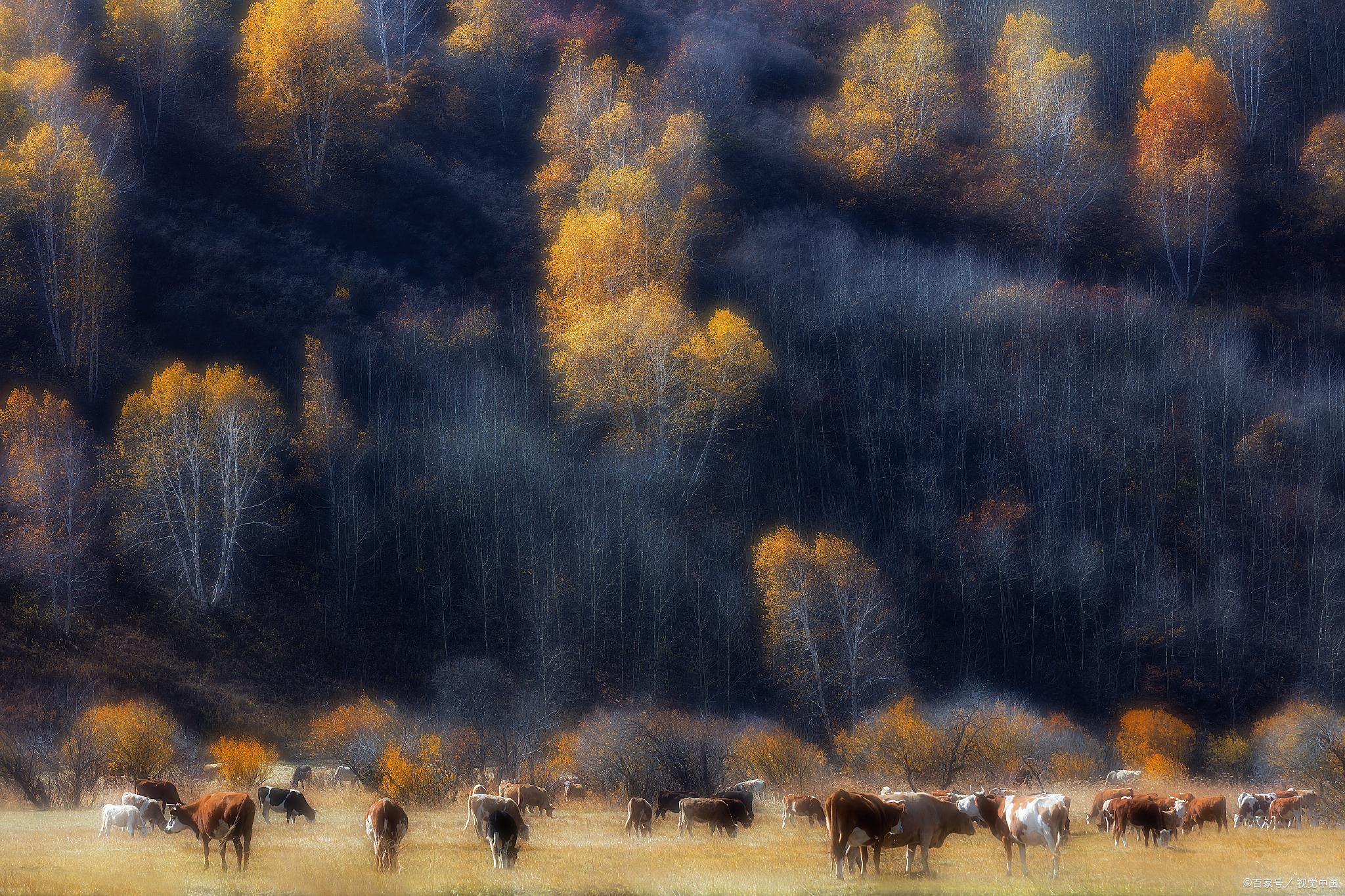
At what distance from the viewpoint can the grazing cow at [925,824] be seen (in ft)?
59.1

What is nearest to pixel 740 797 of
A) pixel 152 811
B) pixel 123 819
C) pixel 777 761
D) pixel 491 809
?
pixel 491 809

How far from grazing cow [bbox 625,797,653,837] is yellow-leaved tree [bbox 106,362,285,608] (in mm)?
25071

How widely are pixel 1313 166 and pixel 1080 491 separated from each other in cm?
3138

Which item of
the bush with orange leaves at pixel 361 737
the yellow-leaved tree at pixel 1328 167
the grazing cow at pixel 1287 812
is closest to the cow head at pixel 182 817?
the bush with orange leaves at pixel 361 737

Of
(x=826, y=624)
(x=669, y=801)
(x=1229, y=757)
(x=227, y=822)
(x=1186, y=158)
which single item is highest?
(x=1186, y=158)

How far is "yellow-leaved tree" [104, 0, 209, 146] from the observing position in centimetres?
6306

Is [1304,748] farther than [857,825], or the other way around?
[1304,748]

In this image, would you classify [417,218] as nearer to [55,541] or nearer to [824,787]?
[55,541]

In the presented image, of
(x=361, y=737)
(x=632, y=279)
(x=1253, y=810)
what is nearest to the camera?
(x=1253, y=810)

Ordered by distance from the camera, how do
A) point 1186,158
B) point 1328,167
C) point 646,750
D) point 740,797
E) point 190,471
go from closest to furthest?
point 740,797
point 646,750
point 190,471
point 1186,158
point 1328,167

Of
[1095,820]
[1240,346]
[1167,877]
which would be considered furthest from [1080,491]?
[1167,877]

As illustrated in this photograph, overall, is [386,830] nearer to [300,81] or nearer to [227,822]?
[227,822]

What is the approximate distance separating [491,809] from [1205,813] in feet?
50.1

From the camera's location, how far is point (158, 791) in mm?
25625
